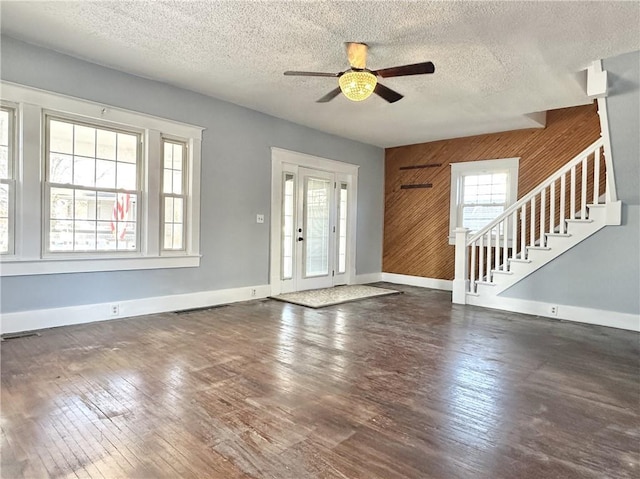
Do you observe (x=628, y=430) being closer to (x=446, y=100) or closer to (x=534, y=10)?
(x=534, y=10)

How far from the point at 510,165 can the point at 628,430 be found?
517cm

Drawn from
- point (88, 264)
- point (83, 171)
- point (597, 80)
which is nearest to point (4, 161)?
point (83, 171)

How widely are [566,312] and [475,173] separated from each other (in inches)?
116

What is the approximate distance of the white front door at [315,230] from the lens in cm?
658

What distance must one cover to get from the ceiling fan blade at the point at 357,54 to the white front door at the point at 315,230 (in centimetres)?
293

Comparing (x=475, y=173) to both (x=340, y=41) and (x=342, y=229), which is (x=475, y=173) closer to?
(x=342, y=229)

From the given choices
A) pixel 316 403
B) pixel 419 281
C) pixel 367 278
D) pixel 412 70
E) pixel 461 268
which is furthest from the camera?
pixel 367 278

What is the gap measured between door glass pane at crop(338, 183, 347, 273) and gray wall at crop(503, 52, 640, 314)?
10.0 ft

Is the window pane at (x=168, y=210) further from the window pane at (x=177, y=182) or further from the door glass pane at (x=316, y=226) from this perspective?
the door glass pane at (x=316, y=226)

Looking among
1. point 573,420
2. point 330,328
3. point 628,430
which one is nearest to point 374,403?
point 573,420

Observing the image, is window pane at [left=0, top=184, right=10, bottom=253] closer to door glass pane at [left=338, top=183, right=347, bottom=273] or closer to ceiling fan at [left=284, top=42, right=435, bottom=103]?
ceiling fan at [left=284, top=42, right=435, bottom=103]

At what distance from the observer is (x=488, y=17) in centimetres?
307

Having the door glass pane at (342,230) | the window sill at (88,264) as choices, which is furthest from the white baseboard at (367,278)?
the window sill at (88,264)

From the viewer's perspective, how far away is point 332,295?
20.6 feet
